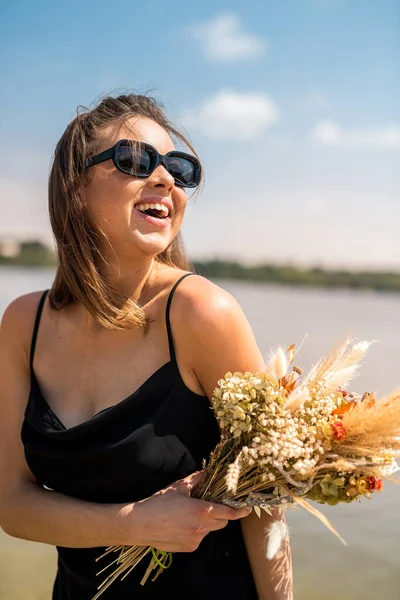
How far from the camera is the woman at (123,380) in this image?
185cm

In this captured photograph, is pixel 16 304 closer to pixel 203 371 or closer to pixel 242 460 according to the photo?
pixel 203 371

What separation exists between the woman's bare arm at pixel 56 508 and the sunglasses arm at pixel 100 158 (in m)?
0.58

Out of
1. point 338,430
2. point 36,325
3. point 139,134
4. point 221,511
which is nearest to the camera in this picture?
point 338,430

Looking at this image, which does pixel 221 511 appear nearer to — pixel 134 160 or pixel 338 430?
pixel 338 430

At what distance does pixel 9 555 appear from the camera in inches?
197

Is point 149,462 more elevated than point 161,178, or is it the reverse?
point 161,178

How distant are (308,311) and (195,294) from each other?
1189cm

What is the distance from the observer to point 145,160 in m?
2.03

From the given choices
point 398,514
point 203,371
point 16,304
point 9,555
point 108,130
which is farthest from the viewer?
point 398,514

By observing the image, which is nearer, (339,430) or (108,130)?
(339,430)

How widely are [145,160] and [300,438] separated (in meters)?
0.98

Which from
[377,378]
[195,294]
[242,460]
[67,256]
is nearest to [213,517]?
[242,460]

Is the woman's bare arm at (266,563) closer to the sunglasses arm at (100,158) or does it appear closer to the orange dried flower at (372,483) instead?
the orange dried flower at (372,483)

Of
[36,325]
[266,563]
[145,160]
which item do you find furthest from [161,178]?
[266,563]
